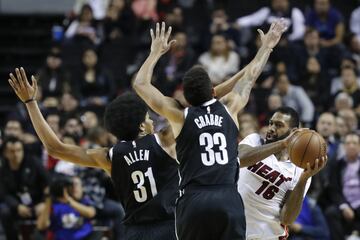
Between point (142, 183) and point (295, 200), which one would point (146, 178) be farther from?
point (295, 200)

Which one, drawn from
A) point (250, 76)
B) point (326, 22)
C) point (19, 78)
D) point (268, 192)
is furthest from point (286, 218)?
point (326, 22)

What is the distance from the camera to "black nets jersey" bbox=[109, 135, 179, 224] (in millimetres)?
6258

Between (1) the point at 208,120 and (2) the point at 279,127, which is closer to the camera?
(1) the point at 208,120

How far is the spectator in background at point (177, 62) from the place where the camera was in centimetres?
1402

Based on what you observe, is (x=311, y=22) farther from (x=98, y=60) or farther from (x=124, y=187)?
(x=124, y=187)

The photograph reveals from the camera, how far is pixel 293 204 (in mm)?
6648

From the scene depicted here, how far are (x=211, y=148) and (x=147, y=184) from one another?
23.7 inches

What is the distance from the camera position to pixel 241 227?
5930 millimetres

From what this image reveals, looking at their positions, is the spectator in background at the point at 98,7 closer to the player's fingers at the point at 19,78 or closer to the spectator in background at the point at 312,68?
Result: the spectator in background at the point at 312,68

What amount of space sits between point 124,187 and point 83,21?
9.70 meters

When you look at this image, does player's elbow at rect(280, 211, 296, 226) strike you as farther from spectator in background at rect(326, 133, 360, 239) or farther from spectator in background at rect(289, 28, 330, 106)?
spectator in background at rect(289, 28, 330, 106)

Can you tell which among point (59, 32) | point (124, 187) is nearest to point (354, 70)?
point (59, 32)

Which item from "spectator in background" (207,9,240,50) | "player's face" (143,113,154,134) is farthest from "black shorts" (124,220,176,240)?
"spectator in background" (207,9,240,50)

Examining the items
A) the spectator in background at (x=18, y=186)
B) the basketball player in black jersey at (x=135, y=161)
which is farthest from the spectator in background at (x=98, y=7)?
the basketball player in black jersey at (x=135, y=161)
